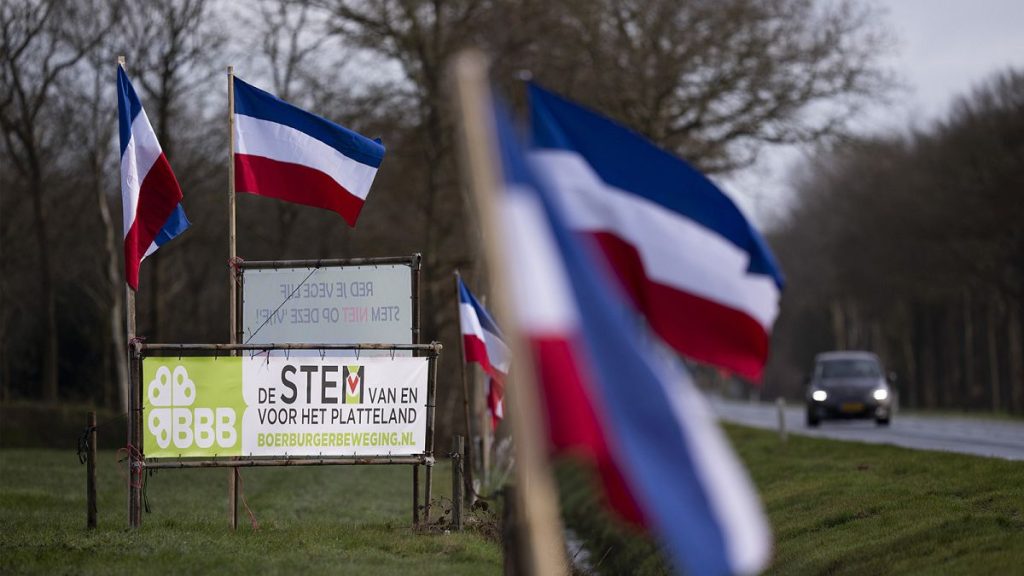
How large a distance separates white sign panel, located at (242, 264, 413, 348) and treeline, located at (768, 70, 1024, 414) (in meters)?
26.8

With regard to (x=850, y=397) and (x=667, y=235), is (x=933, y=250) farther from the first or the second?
(x=667, y=235)

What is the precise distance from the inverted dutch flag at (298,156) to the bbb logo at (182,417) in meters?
1.94

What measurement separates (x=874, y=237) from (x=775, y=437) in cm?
3017

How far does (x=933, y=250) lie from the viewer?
196ft

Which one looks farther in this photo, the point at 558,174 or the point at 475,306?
the point at 475,306

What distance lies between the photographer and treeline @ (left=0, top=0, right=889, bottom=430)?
129 ft

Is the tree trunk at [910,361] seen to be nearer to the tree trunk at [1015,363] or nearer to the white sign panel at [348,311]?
the tree trunk at [1015,363]

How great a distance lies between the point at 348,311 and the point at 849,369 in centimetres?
3142

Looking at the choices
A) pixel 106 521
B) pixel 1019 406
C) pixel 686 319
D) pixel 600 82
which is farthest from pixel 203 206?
pixel 686 319

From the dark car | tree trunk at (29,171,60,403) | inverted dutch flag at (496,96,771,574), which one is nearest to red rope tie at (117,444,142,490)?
inverted dutch flag at (496,96,771,574)

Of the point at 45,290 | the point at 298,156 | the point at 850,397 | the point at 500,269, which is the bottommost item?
the point at 850,397

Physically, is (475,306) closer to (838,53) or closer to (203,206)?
(838,53)

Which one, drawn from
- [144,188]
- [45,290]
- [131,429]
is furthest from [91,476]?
[45,290]

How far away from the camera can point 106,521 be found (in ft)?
54.7
